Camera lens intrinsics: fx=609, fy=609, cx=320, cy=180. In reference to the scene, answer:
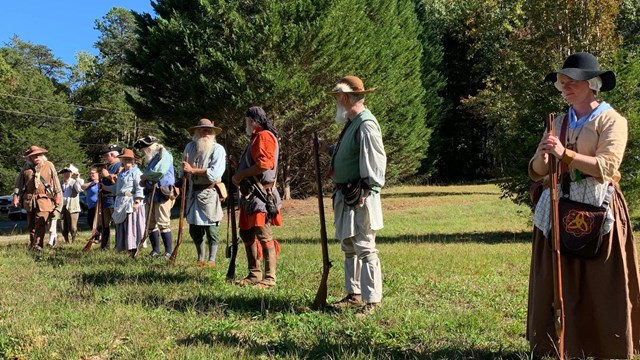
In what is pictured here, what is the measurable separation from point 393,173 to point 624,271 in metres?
26.5

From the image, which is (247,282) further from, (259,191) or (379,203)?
(379,203)

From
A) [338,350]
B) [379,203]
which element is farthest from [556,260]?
[379,203]

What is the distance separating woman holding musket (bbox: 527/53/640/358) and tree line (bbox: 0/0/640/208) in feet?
16.0

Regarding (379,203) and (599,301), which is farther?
(379,203)

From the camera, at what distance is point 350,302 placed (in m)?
5.75

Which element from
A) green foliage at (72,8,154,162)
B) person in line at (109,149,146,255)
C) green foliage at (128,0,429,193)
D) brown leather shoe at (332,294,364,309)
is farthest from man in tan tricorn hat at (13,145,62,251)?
green foliage at (72,8,154,162)

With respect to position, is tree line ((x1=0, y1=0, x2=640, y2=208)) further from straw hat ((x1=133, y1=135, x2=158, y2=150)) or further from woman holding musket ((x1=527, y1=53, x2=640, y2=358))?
woman holding musket ((x1=527, y1=53, x2=640, y2=358))

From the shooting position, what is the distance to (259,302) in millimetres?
5984

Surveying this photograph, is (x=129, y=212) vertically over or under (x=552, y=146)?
under

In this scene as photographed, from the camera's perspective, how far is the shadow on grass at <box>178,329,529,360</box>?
4.26 m

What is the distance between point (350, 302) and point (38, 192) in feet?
26.9

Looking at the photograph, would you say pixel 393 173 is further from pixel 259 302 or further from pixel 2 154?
pixel 2 154

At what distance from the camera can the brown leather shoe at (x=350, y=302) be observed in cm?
567

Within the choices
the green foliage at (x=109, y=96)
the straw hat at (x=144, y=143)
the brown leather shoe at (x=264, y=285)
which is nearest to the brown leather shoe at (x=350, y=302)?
the brown leather shoe at (x=264, y=285)
